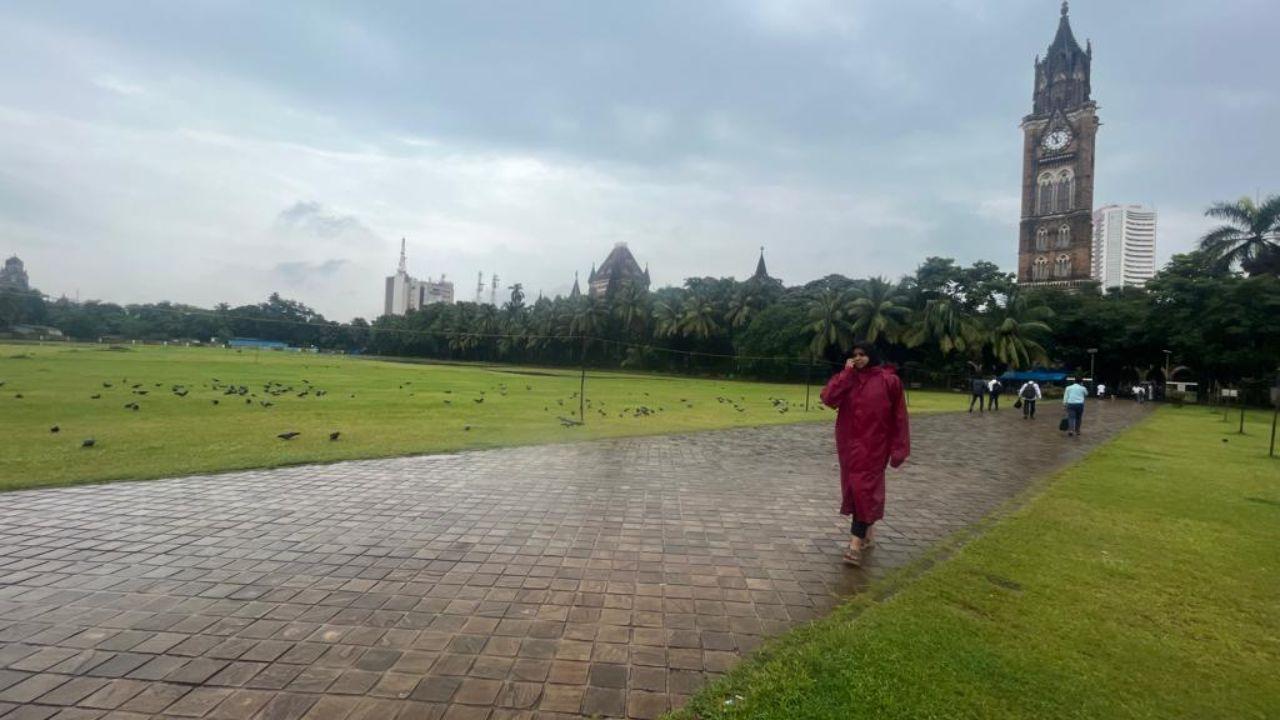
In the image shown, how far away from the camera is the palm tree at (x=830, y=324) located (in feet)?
147

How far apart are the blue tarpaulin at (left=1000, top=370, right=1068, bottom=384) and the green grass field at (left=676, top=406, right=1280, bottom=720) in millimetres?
41560

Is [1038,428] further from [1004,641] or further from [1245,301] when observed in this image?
[1245,301]

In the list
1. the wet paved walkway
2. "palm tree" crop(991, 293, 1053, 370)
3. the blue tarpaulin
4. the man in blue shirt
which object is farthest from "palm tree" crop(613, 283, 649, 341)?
the wet paved walkway

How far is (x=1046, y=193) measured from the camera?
252 feet

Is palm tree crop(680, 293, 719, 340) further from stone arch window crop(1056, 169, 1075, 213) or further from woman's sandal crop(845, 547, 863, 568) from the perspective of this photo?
stone arch window crop(1056, 169, 1075, 213)

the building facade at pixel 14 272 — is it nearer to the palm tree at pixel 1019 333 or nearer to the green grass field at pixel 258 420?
the green grass field at pixel 258 420

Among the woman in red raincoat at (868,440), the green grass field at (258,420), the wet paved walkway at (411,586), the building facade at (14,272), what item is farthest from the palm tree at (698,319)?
the building facade at (14,272)

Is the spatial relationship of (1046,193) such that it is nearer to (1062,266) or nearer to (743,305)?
(1062,266)

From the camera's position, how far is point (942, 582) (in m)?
4.31

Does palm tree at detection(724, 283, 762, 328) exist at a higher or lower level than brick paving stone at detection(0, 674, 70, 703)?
higher

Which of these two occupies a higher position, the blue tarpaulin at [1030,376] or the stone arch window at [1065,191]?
the stone arch window at [1065,191]

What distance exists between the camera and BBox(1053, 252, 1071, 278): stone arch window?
74750mm

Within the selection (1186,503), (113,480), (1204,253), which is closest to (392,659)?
(113,480)

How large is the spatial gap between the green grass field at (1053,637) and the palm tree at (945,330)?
3915 centimetres
